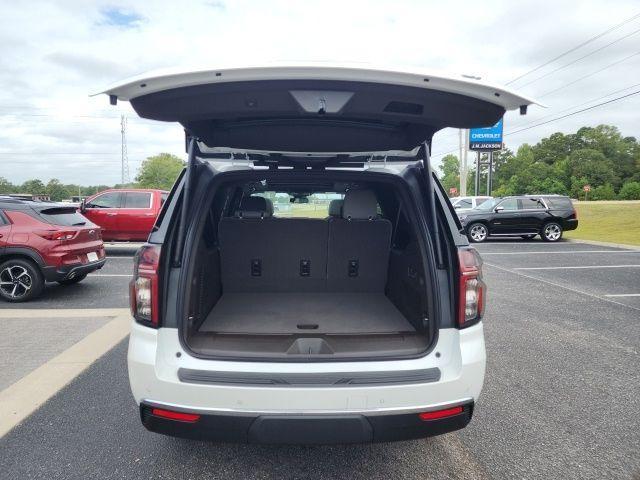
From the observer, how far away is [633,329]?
16.5ft

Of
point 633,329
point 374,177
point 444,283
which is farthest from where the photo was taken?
point 633,329

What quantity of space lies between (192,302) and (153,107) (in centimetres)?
107

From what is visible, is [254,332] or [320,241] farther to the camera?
[320,241]

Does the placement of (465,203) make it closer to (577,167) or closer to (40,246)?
(40,246)

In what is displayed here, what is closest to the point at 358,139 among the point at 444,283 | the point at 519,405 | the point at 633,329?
the point at 444,283

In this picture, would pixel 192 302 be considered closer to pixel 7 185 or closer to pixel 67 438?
pixel 67 438

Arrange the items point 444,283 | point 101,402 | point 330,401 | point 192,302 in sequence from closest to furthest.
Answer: point 330,401 → point 444,283 → point 192,302 → point 101,402

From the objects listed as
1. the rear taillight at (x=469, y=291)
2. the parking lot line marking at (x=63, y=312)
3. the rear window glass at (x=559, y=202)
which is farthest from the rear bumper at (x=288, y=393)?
the rear window glass at (x=559, y=202)

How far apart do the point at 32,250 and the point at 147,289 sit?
5138 millimetres

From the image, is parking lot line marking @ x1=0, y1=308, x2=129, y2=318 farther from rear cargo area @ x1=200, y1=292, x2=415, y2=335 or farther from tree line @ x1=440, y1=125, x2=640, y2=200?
tree line @ x1=440, y1=125, x2=640, y2=200

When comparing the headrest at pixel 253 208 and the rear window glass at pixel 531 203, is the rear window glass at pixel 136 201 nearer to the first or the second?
the headrest at pixel 253 208

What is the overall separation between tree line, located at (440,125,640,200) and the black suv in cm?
5821

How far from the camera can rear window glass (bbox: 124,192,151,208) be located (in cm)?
1145

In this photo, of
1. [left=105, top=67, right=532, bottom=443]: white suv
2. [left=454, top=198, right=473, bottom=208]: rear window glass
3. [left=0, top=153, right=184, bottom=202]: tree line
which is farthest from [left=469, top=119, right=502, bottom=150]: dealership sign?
[left=0, top=153, right=184, bottom=202]: tree line
